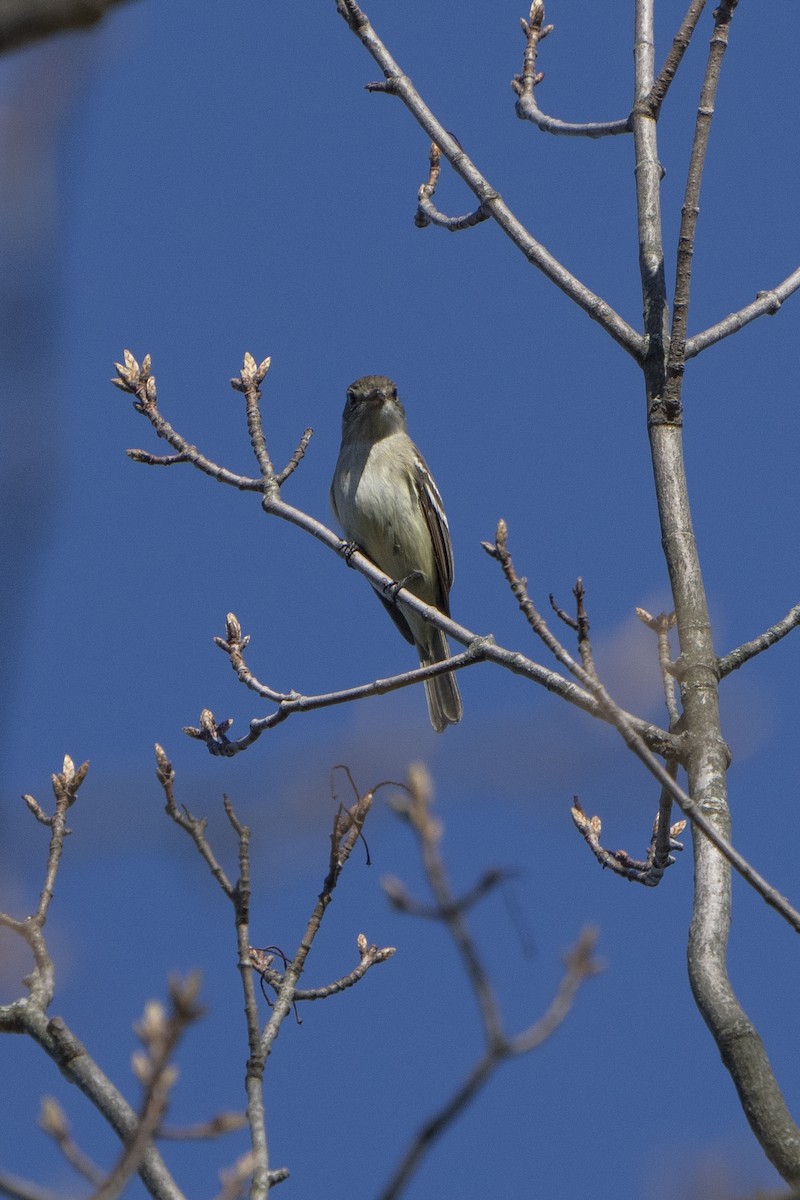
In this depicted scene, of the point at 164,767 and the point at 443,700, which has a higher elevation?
the point at 443,700

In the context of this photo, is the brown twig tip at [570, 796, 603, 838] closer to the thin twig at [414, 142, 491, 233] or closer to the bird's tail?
the thin twig at [414, 142, 491, 233]

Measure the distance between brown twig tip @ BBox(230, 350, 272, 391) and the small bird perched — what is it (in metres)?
2.80

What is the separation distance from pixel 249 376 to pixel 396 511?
3069 millimetres

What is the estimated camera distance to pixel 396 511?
941cm

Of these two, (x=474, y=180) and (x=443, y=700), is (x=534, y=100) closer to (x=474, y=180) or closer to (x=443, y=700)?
(x=474, y=180)

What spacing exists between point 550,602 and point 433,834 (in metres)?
2.39

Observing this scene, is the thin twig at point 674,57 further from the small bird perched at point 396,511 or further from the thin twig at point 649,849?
the small bird perched at point 396,511

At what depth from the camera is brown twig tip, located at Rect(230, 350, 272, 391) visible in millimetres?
6430

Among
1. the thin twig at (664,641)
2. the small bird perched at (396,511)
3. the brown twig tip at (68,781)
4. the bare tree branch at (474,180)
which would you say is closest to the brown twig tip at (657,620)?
the thin twig at (664,641)

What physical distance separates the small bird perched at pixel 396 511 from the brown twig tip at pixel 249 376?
2.80m

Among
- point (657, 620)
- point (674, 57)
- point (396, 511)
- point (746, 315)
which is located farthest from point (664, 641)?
point (396, 511)

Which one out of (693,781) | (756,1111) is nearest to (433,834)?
(756,1111)

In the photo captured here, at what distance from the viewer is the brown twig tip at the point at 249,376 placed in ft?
21.1

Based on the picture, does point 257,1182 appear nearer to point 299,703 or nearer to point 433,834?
point 433,834
